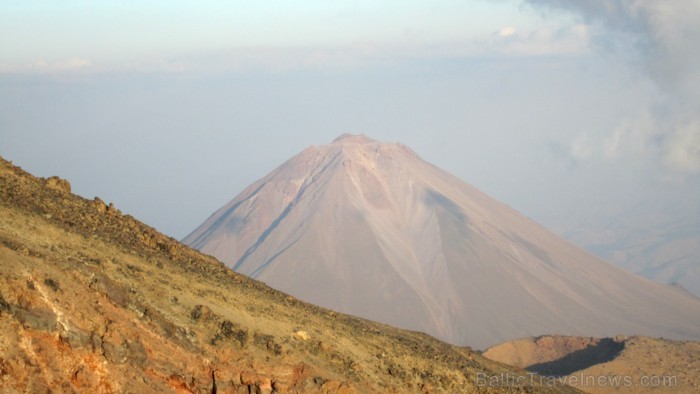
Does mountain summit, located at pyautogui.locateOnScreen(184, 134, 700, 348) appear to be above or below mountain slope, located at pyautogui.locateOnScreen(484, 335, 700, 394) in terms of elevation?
above

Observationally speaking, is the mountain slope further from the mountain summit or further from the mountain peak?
the mountain peak

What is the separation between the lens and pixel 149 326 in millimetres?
18594

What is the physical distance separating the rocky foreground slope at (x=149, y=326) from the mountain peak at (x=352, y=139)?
9775 cm

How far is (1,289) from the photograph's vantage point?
16.2m

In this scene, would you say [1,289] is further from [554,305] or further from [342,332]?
[554,305]

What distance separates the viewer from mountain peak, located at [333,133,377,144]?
4993 inches

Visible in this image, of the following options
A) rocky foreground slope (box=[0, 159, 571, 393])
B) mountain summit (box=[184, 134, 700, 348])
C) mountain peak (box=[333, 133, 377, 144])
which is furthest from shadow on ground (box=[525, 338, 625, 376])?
mountain peak (box=[333, 133, 377, 144])

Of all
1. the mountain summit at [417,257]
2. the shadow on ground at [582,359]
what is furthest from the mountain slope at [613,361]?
the mountain summit at [417,257]

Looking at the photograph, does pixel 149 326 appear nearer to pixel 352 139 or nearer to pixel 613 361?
pixel 613 361

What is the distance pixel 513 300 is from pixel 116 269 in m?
83.0

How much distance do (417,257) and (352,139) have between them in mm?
26193

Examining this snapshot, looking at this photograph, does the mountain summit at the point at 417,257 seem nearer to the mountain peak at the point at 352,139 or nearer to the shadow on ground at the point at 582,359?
the mountain peak at the point at 352,139

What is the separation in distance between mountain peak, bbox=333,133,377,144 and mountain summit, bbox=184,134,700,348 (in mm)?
199

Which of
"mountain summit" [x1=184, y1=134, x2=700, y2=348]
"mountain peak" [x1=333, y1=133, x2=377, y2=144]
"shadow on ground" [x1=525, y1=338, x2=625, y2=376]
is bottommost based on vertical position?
"shadow on ground" [x1=525, y1=338, x2=625, y2=376]
